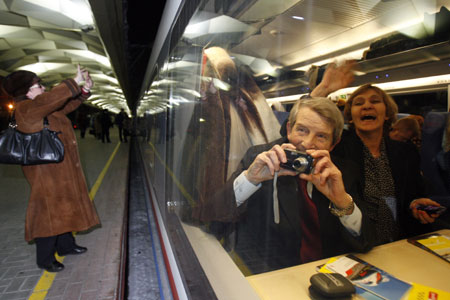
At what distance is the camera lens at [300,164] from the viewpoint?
41.8 inches

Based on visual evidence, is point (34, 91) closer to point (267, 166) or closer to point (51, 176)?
point (51, 176)

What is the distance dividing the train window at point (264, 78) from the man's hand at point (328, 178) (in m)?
0.18

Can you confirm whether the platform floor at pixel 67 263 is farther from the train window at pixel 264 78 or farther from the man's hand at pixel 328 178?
the man's hand at pixel 328 178

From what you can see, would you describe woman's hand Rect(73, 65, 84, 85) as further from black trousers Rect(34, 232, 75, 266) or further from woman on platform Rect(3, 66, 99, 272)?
black trousers Rect(34, 232, 75, 266)

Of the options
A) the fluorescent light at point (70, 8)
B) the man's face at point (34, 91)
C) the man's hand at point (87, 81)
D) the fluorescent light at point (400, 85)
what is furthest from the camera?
the fluorescent light at point (70, 8)

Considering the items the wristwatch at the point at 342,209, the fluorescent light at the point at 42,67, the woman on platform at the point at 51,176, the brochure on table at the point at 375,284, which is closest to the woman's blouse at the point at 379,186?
the wristwatch at the point at 342,209

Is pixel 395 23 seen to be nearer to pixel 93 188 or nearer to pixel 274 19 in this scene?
pixel 274 19

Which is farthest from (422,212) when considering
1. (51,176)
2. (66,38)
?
(66,38)

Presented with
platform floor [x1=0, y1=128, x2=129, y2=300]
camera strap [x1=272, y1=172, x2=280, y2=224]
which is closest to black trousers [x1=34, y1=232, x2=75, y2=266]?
platform floor [x1=0, y1=128, x2=129, y2=300]

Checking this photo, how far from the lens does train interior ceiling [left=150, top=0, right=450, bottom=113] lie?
0.87 metres

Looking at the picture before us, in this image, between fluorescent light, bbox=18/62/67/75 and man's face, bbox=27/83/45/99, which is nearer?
man's face, bbox=27/83/45/99

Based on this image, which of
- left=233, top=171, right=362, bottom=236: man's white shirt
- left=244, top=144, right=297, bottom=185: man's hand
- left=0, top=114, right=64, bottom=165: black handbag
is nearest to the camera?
left=244, top=144, right=297, bottom=185: man's hand

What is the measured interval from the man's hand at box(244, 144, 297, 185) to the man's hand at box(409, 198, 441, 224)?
1.72 ft

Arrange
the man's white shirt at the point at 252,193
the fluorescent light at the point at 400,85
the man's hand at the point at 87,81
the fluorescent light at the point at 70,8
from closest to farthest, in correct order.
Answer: the fluorescent light at the point at 400,85 → the man's white shirt at the point at 252,193 → the man's hand at the point at 87,81 → the fluorescent light at the point at 70,8
